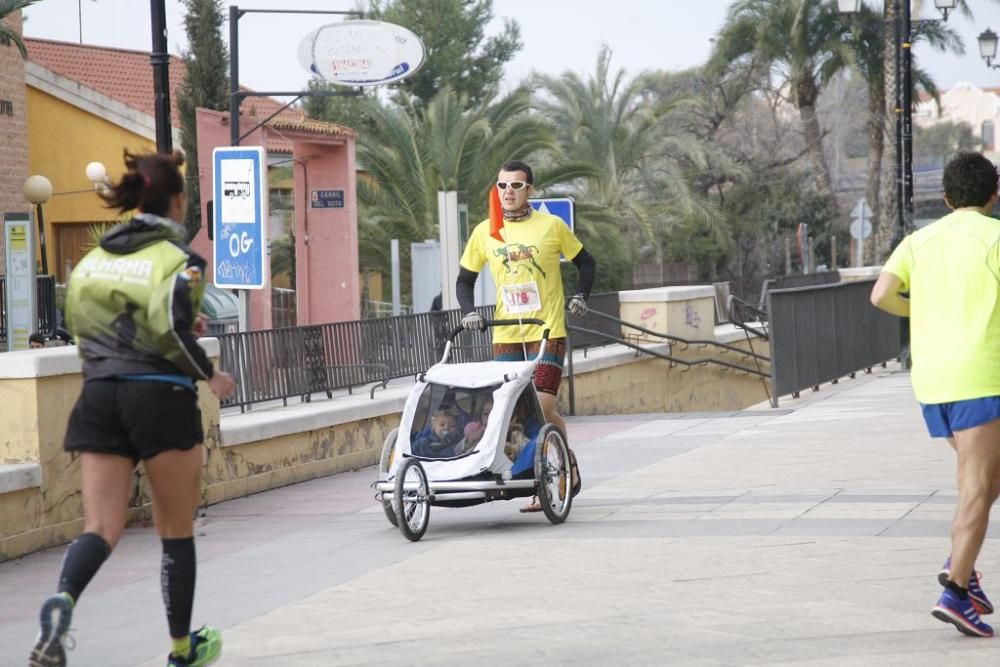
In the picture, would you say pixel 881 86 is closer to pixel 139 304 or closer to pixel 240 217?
pixel 240 217

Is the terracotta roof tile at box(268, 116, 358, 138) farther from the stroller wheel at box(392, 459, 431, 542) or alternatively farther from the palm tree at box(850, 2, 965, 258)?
the palm tree at box(850, 2, 965, 258)

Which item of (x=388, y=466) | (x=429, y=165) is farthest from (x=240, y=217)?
(x=429, y=165)

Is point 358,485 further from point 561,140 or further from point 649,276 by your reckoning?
point 649,276

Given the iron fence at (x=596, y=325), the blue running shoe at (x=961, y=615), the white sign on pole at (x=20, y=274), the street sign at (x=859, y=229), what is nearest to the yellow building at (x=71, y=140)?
the street sign at (x=859, y=229)

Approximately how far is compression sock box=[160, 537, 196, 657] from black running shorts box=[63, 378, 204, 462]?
0.33 m

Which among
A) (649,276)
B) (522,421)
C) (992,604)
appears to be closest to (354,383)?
(522,421)

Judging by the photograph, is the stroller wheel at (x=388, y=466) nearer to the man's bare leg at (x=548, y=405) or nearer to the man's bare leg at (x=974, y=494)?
the man's bare leg at (x=548, y=405)

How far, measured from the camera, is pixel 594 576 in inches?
269

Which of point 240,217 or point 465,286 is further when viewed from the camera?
point 240,217

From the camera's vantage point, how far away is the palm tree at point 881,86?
38625 millimetres

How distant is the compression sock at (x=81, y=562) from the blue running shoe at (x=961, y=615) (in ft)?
9.19

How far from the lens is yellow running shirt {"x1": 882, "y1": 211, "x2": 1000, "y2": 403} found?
5484 millimetres

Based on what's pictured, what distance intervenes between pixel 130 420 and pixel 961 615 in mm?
2847

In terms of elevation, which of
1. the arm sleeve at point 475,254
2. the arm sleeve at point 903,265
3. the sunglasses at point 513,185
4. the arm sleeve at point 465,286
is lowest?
the arm sleeve at point 465,286
